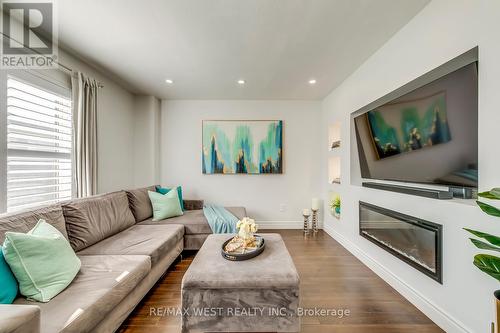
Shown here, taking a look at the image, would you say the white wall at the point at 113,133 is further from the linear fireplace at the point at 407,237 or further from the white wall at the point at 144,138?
the linear fireplace at the point at 407,237

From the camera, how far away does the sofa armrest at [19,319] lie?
833 mm

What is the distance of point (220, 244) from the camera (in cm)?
204

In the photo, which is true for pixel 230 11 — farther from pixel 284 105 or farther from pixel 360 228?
pixel 360 228

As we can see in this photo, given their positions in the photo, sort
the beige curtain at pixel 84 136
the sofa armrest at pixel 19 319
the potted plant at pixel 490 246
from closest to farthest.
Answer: the sofa armrest at pixel 19 319 → the potted plant at pixel 490 246 → the beige curtain at pixel 84 136

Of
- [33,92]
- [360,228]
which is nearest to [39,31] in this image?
[33,92]

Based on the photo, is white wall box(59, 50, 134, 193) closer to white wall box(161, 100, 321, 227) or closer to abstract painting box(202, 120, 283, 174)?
white wall box(161, 100, 321, 227)

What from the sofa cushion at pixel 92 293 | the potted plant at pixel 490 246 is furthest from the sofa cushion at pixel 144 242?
the potted plant at pixel 490 246

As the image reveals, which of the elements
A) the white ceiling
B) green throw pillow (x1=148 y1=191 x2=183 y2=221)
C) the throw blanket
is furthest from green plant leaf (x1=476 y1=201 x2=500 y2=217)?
green throw pillow (x1=148 y1=191 x2=183 y2=221)

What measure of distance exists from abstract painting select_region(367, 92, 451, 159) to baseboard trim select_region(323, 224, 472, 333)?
121cm

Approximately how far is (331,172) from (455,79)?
2.39 metres

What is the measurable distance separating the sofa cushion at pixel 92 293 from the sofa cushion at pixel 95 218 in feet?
0.99

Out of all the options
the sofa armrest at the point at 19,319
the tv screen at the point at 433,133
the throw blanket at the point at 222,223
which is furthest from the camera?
the throw blanket at the point at 222,223

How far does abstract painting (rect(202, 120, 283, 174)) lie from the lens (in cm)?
402

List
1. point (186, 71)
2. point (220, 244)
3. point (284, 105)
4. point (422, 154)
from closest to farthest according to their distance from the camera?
point (422, 154)
point (220, 244)
point (186, 71)
point (284, 105)
